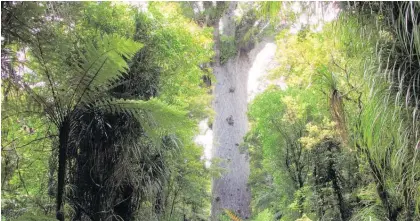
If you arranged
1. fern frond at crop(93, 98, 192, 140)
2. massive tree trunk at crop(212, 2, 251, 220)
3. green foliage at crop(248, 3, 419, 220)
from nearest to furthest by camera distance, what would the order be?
green foliage at crop(248, 3, 419, 220) → fern frond at crop(93, 98, 192, 140) → massive tree trunk at crop(212, 2, 251, 220)

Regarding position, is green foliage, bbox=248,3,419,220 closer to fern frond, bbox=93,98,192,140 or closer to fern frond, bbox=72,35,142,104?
fern frond, bbox=93,98,192,140

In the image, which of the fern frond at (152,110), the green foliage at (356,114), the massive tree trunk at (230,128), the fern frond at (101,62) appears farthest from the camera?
the massive tree trunk at (230,128)

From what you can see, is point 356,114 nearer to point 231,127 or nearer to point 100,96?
point 100,96

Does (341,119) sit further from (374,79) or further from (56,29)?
(56,29)

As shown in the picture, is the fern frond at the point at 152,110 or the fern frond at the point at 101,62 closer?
the fern frond at the point at 101,62

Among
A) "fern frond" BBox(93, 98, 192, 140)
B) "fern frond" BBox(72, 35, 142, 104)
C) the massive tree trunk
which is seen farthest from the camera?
the massive tree trunk

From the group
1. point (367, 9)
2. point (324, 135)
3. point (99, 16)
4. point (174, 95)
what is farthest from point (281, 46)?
point (367, 9)

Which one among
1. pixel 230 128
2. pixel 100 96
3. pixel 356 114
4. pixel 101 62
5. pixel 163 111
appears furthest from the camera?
pixel 230 128

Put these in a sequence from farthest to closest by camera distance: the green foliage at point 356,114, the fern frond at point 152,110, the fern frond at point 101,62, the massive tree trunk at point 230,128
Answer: the massive tree trunk at point 230,128, the fern frond at point 152,110, the fern frond at point 101,62, the green foliage at point 356,114

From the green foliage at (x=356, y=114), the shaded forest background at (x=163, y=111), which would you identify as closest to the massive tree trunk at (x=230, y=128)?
the green foliage at (x=356, y=114)

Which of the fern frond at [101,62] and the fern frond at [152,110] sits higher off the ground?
the fern frond at [101,62]

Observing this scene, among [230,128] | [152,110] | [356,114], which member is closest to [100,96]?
[152,110]

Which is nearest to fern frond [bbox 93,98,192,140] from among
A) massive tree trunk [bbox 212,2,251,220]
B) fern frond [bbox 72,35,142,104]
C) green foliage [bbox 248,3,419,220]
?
fern frond [bbox 72,35,142,104]

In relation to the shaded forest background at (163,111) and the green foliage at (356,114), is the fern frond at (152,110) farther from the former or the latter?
the green foliage at (356,114)
